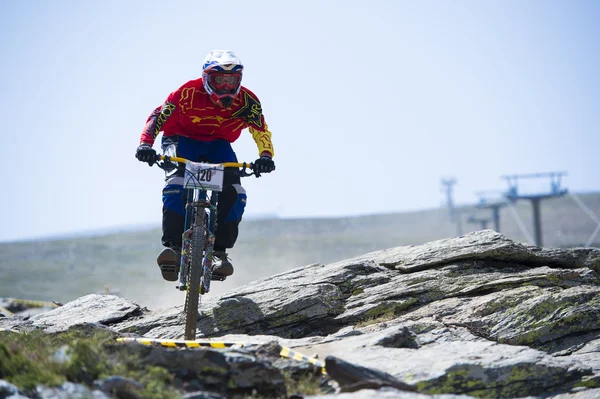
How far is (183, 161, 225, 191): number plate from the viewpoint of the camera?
27.4ft

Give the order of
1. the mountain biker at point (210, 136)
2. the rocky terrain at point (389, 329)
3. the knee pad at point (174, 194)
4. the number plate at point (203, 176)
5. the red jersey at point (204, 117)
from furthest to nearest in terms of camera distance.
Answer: the red jersey at point (204, 117)
the knee pad at point (174, 194)
the mountain biker at point (210, 136)
the number plate at point (203, 176)
the rocky terrain at point (389, 329)

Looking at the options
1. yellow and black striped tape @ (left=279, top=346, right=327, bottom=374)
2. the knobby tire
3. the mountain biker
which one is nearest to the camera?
yellow and black striped tape @ (left=279, top=346, right=327, bottom=374)

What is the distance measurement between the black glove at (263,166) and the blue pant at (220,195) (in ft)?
1.87

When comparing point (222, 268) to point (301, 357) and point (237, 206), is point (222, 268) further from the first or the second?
point (301, 357)

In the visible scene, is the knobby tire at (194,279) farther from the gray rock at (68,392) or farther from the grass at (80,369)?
the gray rock at (68,392)

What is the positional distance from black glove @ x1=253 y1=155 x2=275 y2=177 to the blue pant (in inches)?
22.4

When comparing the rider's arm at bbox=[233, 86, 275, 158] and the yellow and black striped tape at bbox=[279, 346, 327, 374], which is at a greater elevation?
the rider's arm at bbox=[233, 86, 275, 158]

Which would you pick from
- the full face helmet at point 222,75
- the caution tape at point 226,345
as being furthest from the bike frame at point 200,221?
the caution tape at point 226,345

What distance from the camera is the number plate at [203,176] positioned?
27.4 ft

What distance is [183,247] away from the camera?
863 cm

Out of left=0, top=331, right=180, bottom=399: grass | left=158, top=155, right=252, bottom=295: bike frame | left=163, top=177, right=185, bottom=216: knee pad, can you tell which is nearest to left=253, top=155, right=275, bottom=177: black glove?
left=158, top=155, right=252, bottom=295: bike frame

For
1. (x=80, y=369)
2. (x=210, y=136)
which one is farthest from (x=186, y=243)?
(x=80, y=369)

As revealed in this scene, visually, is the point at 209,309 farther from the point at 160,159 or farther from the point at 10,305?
the point at 10,305

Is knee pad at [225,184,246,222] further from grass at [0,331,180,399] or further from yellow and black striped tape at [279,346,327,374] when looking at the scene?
grass at [0,331,180,399]
